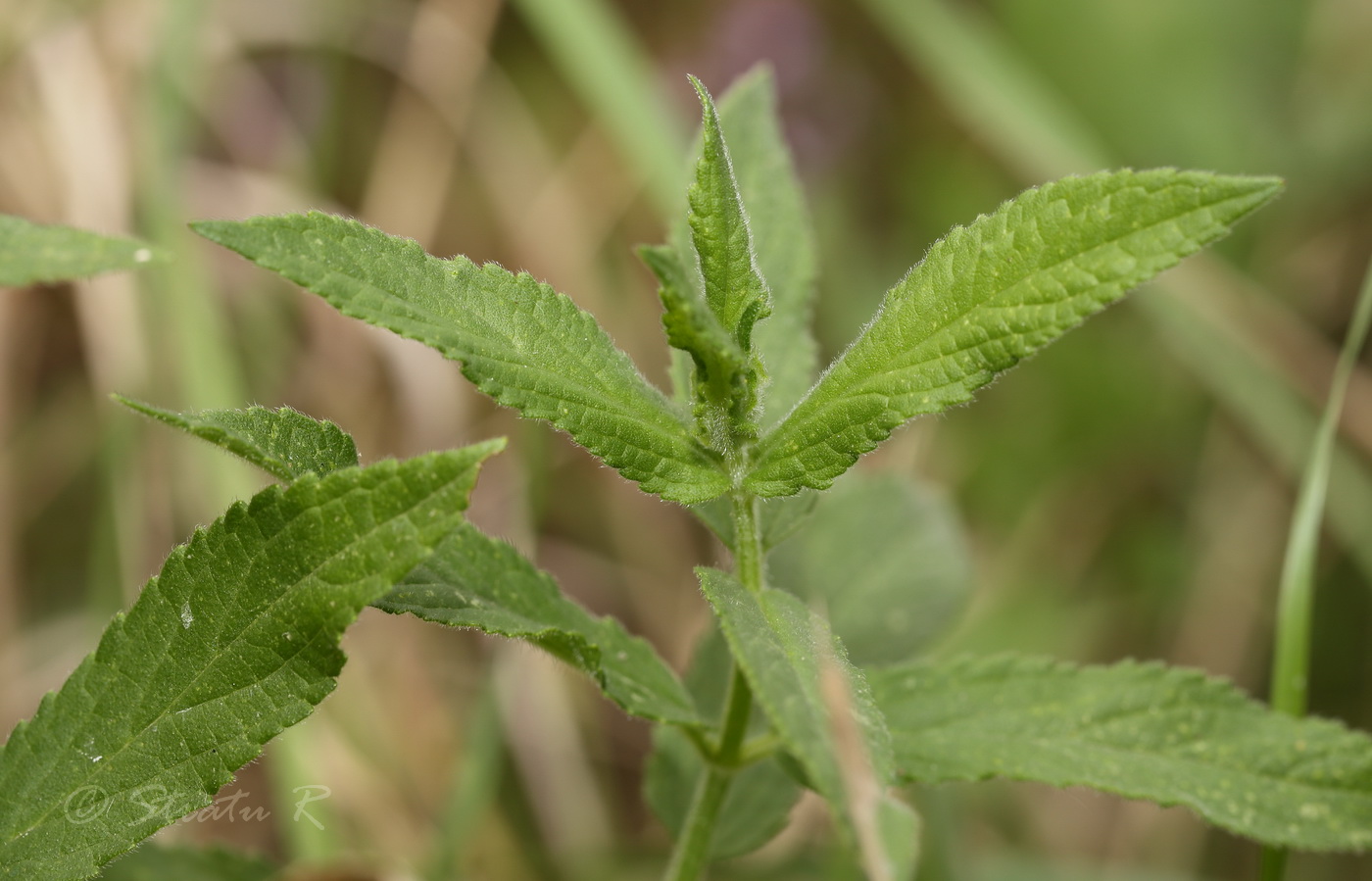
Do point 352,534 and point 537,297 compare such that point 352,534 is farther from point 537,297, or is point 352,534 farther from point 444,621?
point 537,297

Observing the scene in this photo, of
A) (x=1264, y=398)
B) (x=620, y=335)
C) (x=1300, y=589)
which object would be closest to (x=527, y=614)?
(x=1300, y=589)

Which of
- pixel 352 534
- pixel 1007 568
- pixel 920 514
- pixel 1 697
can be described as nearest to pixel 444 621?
pixel 352 534

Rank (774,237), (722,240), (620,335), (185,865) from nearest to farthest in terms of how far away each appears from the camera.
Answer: (722,240) → (185,865) → (774,237) → (620,335)

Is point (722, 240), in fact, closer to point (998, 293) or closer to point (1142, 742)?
point (998, 293)

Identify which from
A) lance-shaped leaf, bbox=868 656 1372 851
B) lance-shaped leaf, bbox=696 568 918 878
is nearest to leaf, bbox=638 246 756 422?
lance-shaped leaf, bbox=696 568 918 878

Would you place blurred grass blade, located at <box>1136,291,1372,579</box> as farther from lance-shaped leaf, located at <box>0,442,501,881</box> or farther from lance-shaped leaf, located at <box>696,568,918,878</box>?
lance-shaped leaf, located at <box>0,442,501,881</box>

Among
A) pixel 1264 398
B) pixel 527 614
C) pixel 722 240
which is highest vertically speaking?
pixel 1264 398
